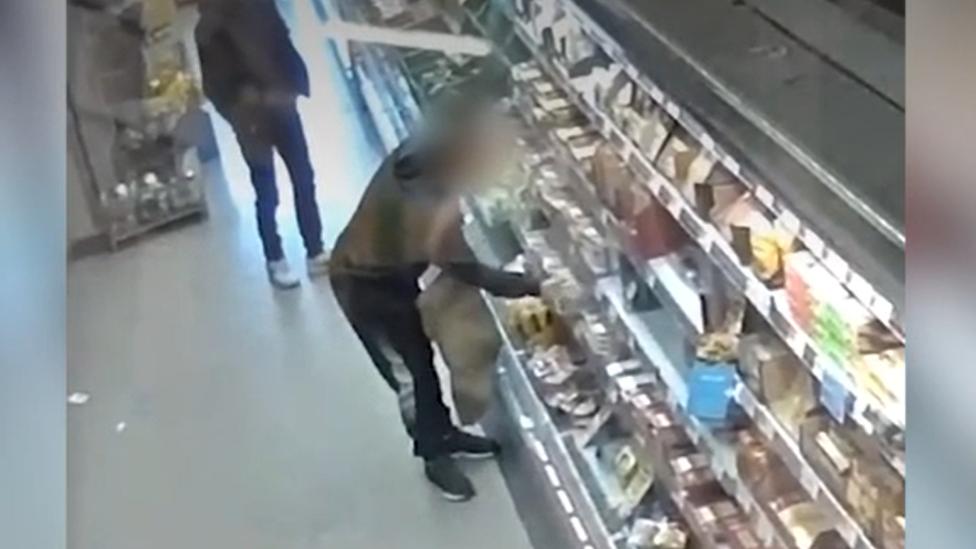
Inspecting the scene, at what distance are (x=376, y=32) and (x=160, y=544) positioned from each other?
0.45m

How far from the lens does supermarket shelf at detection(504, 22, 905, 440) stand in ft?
3.73

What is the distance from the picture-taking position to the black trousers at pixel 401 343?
3.80 feet

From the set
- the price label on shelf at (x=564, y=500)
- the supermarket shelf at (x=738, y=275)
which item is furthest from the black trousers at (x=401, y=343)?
the supermarket shelf at (x=738, y=275)

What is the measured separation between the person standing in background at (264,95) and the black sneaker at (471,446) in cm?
19

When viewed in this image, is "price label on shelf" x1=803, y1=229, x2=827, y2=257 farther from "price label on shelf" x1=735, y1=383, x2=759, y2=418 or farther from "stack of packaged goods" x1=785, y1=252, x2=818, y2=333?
"price label on shelf" x1=735, y1=383, x2=759, y2=418

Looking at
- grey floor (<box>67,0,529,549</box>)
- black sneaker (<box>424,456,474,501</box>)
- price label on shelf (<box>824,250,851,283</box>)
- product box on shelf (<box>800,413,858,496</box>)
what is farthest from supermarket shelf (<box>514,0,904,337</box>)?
black sneaker (<box>424,456,474,501</box>)

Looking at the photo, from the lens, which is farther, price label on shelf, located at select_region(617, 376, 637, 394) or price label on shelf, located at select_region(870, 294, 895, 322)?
price label on shelf, located at select_region(617, 376, 637, 394)

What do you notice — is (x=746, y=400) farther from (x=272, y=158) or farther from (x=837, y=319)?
(x=272, y=158)

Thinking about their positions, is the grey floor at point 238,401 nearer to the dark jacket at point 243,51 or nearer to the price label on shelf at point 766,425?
the dark jacket at point 243,51

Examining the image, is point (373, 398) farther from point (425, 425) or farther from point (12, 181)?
point (12, 181)

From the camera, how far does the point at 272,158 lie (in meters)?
1.14

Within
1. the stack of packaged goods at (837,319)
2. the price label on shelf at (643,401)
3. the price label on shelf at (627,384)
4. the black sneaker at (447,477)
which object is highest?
the stack of packaged goods at (837,319)

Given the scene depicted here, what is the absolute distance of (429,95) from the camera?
115 cm

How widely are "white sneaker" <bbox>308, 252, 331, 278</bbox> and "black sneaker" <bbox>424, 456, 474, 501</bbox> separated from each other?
0.59 ft
